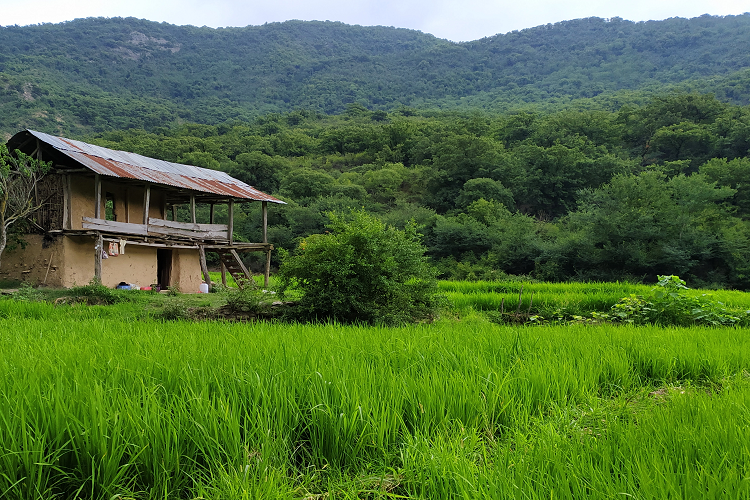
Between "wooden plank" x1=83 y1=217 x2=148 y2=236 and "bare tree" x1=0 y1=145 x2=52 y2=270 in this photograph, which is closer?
"bare tree" x1=0 y1=145 x2=52 y2=270

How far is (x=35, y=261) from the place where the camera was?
13891 millimetres

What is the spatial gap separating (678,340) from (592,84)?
93.6 meters

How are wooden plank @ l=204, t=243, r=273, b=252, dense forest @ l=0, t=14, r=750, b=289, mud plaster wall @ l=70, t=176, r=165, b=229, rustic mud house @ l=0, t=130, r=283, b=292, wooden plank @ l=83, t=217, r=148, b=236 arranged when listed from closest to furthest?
1. wooden plank @ l=83, t=217, r=148, b=236
2. rustic mud house @ l=0, t=130, r=283, b=292
3. mud plaster wall @ l=70, t=176, r=165, b=229
4. wooden plank @ l=204, t=243, r=273, b=252
5. dense forest @ l=0, t=14, r=750, b=289

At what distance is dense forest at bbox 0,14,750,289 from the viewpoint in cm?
2492

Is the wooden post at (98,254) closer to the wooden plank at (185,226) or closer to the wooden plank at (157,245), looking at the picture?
the wooden plank at (157,245)

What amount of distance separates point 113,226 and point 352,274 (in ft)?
30.4

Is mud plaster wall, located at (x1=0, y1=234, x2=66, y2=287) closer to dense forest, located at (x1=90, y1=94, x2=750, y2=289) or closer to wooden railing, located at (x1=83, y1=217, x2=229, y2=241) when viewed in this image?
wooden railing, located at (x1=83, y1=217, x2=229, y2=241)

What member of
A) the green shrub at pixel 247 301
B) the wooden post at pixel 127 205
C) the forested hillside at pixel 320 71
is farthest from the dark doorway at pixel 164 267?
the forested hillside at pixel 320 71

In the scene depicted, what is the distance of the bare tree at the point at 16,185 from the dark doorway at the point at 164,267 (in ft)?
14.7

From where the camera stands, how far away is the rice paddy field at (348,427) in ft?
6.19

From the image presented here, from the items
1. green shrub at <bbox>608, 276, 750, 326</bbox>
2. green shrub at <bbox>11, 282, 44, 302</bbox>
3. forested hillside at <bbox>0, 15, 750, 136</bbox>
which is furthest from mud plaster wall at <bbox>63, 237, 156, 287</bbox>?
forested hillside at <bbox>0, 15, 750, 136</bbox>

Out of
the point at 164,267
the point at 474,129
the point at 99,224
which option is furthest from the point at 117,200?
the point at 474,129

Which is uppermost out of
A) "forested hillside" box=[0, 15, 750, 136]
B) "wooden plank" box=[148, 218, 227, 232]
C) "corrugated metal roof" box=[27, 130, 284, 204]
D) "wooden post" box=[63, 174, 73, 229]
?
"forested hillside" box=[0, 15, 750, 136]

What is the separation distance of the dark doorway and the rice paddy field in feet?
45.0
